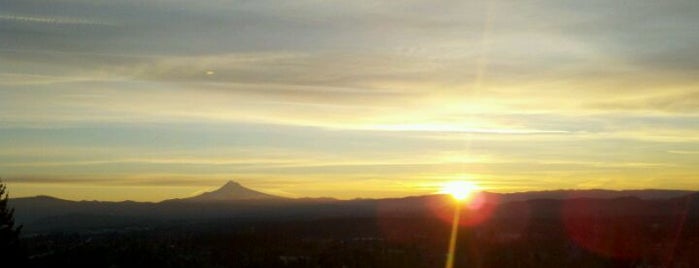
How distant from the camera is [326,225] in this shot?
17338cm

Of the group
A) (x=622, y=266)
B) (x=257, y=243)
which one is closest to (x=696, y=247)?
(x=622, y=266)

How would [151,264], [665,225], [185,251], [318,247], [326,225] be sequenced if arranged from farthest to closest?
1. [326,225]
2. [665,225]
3. [318,247]
4. [185,251]
5. [151,264]

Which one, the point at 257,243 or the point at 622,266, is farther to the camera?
the point at 257,243

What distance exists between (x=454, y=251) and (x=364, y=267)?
66.4 ft

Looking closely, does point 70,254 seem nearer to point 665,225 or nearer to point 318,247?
point 318,247

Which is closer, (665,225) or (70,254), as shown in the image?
(70,254)

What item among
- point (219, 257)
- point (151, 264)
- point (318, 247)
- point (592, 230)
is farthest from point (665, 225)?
point (151, 264)

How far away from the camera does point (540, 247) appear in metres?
123

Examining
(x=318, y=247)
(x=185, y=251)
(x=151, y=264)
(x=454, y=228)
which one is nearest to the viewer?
(x=151, y=264)

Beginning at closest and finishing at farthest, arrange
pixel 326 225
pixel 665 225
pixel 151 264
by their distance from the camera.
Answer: pixel 151 264
pixel 665 225
pixel 326 225

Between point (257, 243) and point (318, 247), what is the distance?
31.8 feet

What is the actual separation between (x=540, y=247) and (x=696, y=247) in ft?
69.7

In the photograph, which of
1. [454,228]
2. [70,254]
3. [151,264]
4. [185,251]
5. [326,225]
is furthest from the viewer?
[326,225]

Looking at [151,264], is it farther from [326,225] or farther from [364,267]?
[326,225]
